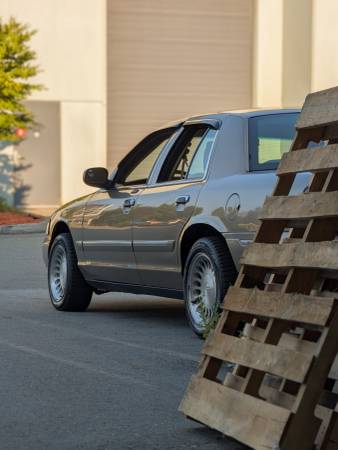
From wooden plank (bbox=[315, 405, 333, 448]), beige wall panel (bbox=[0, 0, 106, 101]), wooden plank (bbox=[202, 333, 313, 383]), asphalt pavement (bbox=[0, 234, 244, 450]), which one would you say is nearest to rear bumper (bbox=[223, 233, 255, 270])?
asphalt pavement (bbox=[0, 234, 244, 450])

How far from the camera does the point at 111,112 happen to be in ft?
130

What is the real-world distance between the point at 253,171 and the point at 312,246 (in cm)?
379

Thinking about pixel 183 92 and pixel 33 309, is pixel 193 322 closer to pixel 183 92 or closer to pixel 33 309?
pixel 33 309

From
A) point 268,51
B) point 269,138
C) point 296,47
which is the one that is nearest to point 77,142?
point 268,51

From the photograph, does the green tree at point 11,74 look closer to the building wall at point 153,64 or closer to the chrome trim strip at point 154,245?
the building wall at point 153,64

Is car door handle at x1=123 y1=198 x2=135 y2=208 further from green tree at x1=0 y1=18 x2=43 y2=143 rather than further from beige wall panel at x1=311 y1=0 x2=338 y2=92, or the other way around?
beige wall panel at x1=311 y1=0 x2=338 y2=92

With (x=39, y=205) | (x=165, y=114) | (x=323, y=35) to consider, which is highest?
(x=323, y=35)

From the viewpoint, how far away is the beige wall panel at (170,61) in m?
39.7

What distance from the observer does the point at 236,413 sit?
18.7ft

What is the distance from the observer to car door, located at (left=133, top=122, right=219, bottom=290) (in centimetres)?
992

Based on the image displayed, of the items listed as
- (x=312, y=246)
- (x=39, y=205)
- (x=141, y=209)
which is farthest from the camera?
(x=39, y=205)

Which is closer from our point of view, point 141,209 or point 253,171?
point 253,171

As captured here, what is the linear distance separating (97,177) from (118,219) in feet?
1.70

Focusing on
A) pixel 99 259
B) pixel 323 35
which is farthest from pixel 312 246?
pixel 323 35
